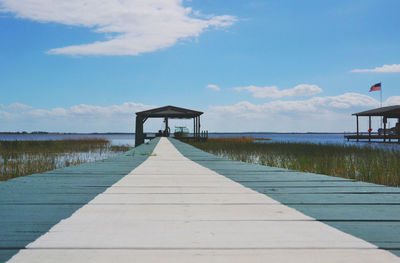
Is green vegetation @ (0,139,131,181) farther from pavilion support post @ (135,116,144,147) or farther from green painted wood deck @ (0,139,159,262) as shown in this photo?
green painted wood deck @ (0,139,159,262)

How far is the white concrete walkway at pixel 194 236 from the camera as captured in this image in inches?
50.9

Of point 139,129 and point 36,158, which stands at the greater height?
point 139,129

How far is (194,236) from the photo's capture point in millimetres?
1528

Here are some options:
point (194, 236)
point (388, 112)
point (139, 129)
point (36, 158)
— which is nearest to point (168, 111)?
point (139, 129)

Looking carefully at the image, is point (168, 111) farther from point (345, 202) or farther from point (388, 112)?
point (345, 202)

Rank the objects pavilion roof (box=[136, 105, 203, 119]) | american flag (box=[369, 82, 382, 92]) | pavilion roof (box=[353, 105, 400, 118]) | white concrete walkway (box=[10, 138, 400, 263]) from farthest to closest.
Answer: american flag (box=[369, 82, 382, 92]) < pavilion roof (box=[353, 105, 400, 118]) < pavilion roof (box=[136, 105, 203, 119]) < white concrete walkway (box=[10, 138, 400, 263])

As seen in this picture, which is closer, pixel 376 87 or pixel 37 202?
pixel 37 202

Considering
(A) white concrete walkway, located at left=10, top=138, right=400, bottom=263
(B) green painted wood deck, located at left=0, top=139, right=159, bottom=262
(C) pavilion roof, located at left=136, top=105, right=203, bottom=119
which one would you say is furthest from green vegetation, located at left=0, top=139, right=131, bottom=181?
(A) white concrete walkway, located at left=10, top=138, right=400, bottom=263

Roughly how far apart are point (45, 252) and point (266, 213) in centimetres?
126

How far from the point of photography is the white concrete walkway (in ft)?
4.24

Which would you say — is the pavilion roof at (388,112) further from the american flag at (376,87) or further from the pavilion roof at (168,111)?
the pavilion roof at (168,111)

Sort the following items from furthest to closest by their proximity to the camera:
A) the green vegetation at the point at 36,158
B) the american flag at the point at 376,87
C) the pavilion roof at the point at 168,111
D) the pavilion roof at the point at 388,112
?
the american flag at the point at 376,87
the pavilion roof at the point at 388,112
the pavilion roof at the point at 168,111
the green vegetation at the point at 36,158

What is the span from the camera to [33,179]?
131 inches

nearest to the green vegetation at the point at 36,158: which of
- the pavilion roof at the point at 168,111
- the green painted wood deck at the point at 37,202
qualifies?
the pavilion roof at the point at 168,111
